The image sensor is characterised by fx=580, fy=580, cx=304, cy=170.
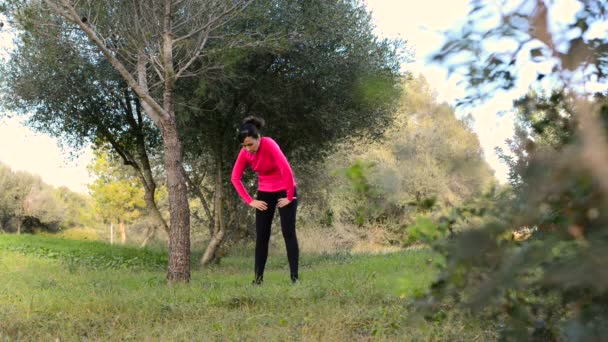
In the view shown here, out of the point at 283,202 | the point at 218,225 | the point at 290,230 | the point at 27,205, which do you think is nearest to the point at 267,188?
the point at 283,202

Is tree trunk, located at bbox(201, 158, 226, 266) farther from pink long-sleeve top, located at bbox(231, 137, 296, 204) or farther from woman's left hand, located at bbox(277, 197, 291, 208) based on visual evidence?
woman's left hand, located at bbox(277, 197, 291, 208)

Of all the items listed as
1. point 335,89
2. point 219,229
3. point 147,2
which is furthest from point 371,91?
point 147,2

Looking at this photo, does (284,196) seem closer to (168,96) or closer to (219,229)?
(168,96)

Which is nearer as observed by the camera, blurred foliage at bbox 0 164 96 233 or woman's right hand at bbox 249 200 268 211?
woman's right hand at bbox 249 200 268 211

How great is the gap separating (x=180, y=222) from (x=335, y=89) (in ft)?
20.5

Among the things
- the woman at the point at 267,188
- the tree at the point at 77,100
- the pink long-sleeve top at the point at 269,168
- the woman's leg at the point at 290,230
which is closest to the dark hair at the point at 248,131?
the woman at the point at 267,188

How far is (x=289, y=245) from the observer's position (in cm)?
716

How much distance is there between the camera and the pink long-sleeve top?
6941 mm

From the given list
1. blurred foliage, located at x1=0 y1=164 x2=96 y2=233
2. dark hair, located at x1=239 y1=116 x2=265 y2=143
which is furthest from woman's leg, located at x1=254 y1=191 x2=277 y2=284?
blurred foliage, located at x1=0 y1=164 x2=96 y2=233

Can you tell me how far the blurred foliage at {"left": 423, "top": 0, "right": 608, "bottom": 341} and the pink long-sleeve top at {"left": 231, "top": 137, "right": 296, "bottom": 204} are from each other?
184 inches

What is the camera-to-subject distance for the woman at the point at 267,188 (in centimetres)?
696

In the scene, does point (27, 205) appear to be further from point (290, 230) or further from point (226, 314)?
point (226, 314)

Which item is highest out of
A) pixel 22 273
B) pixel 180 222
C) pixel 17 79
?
pixel 17 79

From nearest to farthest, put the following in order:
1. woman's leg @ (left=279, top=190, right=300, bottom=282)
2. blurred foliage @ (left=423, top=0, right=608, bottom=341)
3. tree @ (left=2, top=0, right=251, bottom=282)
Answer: blurred foliage @ (left=423, top=0, right=608, bottom=341) < woman's leg @ (left=279, top=190, right=300, bottom=282) < tree @ (left=2, top=0, right=251, bottom=282)
